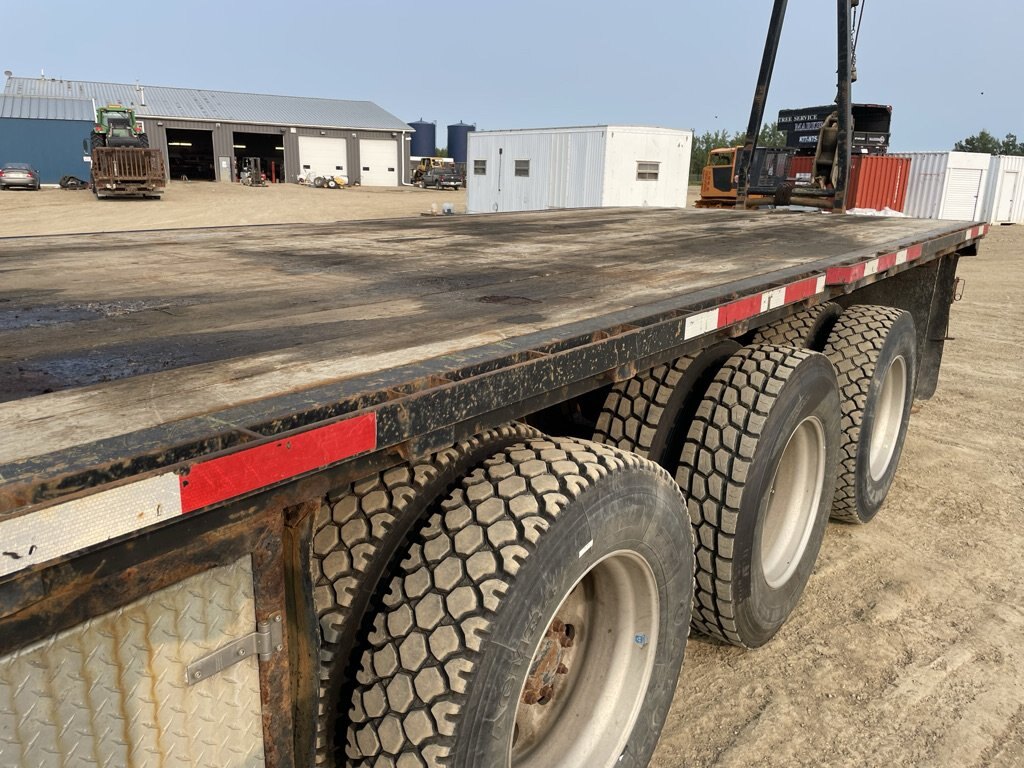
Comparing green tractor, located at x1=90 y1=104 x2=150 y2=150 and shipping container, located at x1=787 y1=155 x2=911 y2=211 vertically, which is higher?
green tractor, located at x1=90 y1=104 x2=150 y2=150

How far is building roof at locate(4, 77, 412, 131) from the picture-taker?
154 feet

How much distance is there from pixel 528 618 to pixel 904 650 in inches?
95.1

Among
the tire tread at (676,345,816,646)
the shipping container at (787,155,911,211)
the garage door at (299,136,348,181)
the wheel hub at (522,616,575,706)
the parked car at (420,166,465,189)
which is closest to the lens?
the wheel hub at (522,616,575,706)

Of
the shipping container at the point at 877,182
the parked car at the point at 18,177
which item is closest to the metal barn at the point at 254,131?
the parked car at the point at 18,177

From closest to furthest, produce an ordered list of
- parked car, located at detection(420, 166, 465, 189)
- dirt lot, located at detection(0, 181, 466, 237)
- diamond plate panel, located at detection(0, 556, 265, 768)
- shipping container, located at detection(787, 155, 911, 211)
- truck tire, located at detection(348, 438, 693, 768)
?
diamond plate panel, located at detection(0, 556, 265, 768)
truck tire, located at detection(348, 438, 693, 768)
shipping container, located at detection(787, 155, 911, 211)
dirt lot, located at detection(0, 181, 466, 237)
parked car, located at detection(420, 166, 465, 189)

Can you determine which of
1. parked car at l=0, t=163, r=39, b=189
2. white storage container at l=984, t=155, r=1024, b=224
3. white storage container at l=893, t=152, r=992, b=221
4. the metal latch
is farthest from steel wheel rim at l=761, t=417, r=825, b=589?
parked car at l=0, t=163, r=39, b=189

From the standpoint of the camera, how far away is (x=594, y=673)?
2438 mm

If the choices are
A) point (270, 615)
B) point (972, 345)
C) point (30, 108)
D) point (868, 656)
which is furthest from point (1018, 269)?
point (30, 108)

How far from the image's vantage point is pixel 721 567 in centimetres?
296

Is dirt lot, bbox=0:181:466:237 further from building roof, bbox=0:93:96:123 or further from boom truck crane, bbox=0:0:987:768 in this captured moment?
boom truck crane, bbox=0:0:987:768

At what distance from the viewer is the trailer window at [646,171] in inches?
938

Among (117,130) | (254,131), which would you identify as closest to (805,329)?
(117,130)

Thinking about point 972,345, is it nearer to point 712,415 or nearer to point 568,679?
point 712,415

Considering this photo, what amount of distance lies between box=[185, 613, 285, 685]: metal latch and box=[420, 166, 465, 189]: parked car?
4926cm
